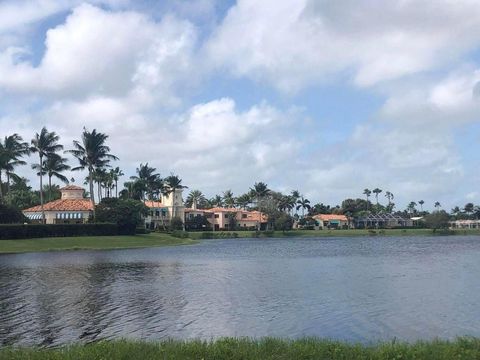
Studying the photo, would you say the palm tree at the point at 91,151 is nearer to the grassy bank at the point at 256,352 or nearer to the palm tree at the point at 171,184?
the palm tree at the point at 171,184

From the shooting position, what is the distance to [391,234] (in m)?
163

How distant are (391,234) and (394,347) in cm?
15332

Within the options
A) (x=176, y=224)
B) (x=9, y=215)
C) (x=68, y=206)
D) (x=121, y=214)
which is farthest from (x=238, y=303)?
(x=176, y=224)

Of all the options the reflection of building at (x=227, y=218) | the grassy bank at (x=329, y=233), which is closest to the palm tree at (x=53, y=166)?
the grassy bank at (x=329, y=233)

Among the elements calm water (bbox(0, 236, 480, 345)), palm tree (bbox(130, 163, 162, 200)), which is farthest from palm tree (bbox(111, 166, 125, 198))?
calm water (bbox(0, 236, 480, 345))

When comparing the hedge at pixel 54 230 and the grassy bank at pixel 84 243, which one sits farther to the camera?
the hedge at pixel 54 230

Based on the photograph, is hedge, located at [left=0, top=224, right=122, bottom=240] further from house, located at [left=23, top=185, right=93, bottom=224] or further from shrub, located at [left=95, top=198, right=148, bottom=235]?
house, located at [left=23, top=185, right=93, bottom=224]

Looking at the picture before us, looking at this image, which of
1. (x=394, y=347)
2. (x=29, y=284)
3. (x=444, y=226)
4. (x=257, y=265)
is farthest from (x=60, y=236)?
(x=444, y=226)

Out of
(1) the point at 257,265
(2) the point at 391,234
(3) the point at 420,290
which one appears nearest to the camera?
(3) the point at 420,290

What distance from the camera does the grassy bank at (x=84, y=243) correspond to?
280ft

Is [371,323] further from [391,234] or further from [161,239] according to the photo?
[391,234]

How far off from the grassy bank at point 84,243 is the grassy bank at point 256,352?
72225 millimetres

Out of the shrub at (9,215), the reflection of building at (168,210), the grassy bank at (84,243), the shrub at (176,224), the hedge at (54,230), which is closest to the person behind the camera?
the grassy bank at (84,243)

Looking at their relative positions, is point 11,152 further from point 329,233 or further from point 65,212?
point 329,233
